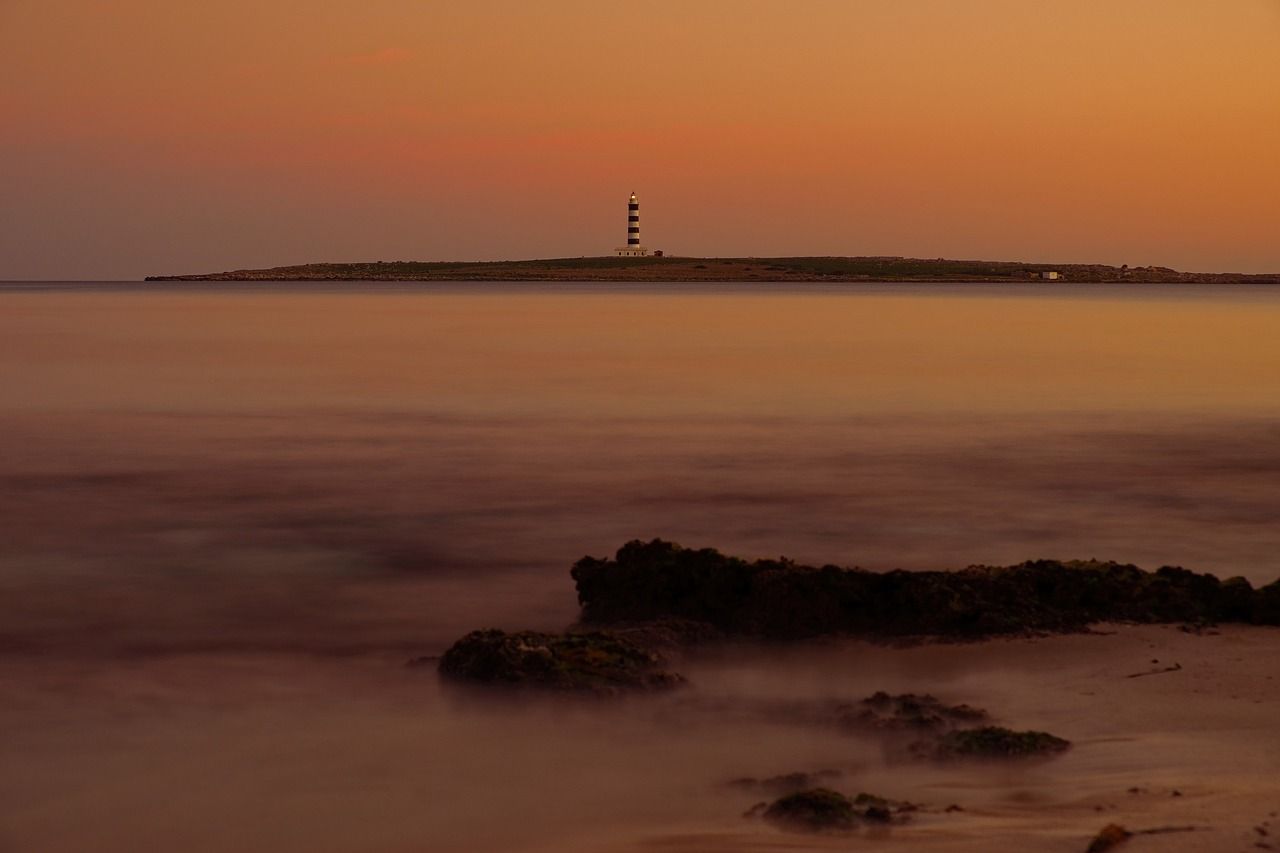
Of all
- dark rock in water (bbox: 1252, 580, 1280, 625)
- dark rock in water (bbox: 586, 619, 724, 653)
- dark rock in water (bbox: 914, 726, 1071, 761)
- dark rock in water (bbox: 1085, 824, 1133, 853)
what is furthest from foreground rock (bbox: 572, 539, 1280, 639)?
dark rock in water (bbox: 1085, 824, 1133, 853)

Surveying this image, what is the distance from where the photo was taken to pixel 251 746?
731cm

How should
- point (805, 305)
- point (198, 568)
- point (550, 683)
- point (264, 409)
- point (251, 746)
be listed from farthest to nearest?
point (805, 305) < point (264, 409) < point (198, 568) < point (550, 683) < point (251, 746)

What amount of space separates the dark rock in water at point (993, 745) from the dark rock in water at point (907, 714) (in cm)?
25

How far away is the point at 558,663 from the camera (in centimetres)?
801

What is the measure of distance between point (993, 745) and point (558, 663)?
2317 mm

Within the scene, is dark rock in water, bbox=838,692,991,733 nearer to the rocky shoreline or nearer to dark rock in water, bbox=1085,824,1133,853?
the rocky shoreline

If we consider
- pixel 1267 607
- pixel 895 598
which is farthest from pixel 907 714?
pixel 1267 607

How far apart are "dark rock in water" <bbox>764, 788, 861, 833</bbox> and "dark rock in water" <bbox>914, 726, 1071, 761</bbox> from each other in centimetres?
81

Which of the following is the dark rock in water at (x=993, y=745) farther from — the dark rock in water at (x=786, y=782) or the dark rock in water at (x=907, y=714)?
the dark rock in water at (x=786, y=782)

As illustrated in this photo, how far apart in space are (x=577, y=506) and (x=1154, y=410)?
1392 cm

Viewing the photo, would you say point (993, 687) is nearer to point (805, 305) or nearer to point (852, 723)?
point (852, 723)

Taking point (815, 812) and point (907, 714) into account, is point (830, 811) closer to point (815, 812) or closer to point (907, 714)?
point (815, 812)

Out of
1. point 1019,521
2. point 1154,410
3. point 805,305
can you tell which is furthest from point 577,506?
point 805,305

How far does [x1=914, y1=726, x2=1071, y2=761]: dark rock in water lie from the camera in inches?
266
